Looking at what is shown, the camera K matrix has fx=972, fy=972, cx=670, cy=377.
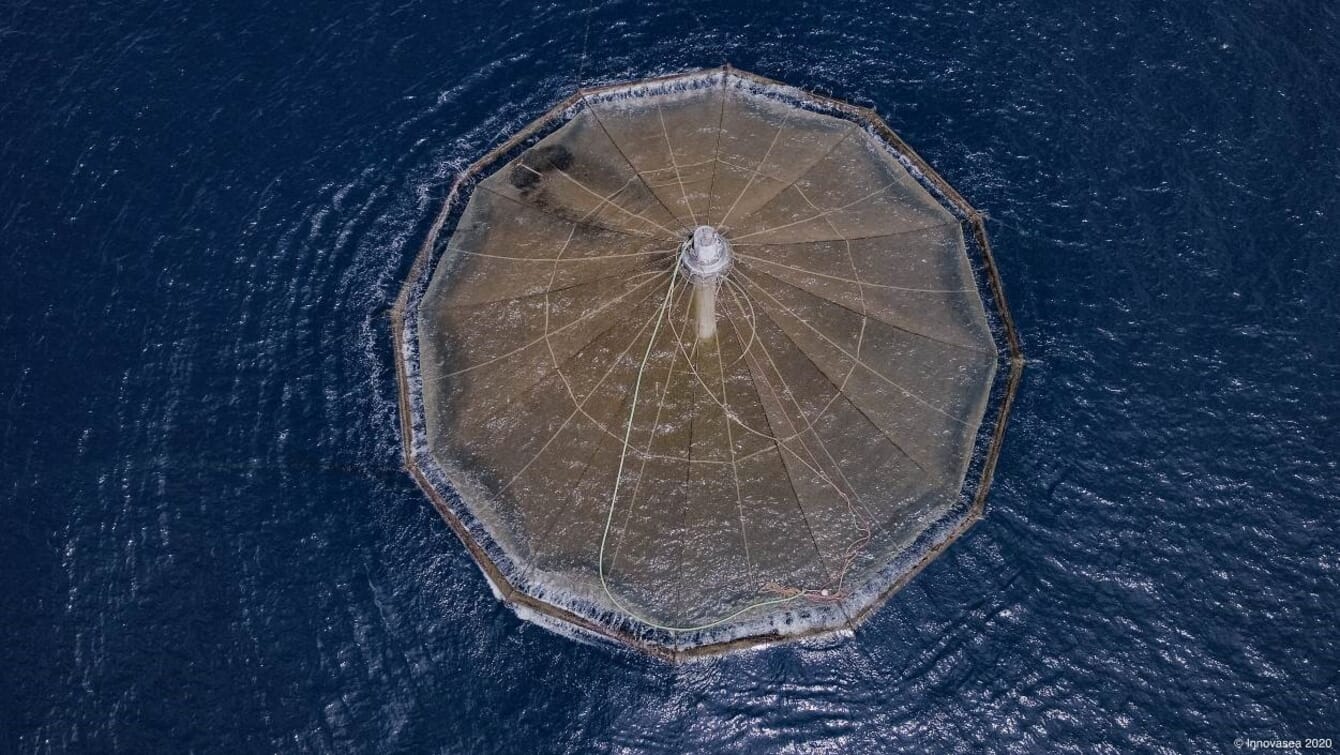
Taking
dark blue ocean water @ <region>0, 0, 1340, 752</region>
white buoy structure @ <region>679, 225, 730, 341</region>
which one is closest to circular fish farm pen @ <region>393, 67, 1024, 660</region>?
white buoy structure @ <region>679, 225, 730, 341</region>

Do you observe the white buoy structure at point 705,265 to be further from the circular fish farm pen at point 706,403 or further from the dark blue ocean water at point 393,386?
the dark blue ocean water at point 393,386

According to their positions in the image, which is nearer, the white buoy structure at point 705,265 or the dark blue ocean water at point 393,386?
the white buoy structure at point 705,265

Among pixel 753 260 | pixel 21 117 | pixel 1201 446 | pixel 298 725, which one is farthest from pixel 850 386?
pixel 21 117

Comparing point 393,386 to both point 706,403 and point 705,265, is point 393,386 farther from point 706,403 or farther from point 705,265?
point 705,265

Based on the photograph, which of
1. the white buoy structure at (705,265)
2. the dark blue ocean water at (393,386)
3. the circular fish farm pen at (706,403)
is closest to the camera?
the white buoy structure at (705,265)

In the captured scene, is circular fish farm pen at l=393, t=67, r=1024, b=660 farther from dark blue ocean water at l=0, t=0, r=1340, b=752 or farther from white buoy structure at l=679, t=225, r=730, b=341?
dark blue ocean water at l=0, t=0, r=1340, b=752

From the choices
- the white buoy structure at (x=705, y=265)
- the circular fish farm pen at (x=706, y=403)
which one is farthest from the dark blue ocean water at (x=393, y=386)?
the white buoy structure at (x=705, y=265)
